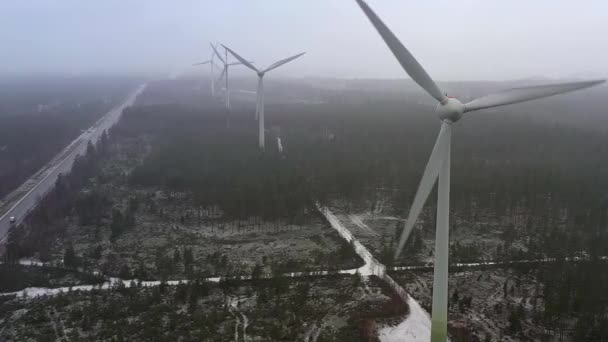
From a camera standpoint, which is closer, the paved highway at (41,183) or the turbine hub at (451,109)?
the turbine hub at (451,109)

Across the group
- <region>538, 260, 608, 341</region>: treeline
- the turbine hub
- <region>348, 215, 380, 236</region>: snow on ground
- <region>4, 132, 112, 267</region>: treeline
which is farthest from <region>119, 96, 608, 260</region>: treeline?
the turbine hub

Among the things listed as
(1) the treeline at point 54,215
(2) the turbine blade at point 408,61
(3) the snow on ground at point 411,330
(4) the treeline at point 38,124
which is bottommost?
(3) the snow on ground at point 411,330

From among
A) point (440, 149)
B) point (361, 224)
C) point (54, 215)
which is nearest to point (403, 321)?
point (440, 149)

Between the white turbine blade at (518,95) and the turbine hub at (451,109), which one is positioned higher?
the white turbine blade at (518,95)

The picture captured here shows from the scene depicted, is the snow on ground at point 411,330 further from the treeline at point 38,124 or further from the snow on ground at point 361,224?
the treeline at point 38,124

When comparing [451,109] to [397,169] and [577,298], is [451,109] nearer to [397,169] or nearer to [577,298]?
[577,298]

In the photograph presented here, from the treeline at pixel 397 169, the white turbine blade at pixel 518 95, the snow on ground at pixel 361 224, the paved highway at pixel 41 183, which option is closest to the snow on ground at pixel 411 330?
the treeline at pixel 397 169

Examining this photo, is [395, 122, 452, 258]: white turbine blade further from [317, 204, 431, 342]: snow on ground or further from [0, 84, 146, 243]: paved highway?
[0, 84, 146, 243]: paved highway

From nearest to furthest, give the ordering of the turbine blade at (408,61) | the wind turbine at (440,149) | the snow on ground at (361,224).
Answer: the wind turbine at (440,149) < the turbine blade at (408,61) < the snow on ground at (361,224)

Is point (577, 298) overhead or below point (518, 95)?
below

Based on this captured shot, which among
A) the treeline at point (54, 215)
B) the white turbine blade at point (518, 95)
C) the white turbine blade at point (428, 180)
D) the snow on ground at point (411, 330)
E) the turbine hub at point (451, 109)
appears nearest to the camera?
the turbine hub at point (451, 109)
